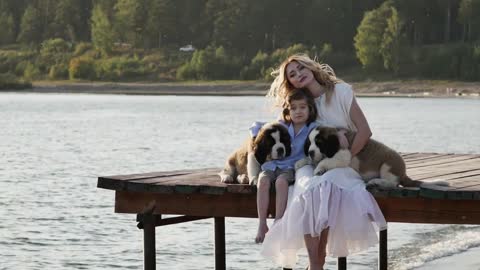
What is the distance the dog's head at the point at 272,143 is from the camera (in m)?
7.97

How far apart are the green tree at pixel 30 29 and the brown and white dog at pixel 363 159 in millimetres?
129772

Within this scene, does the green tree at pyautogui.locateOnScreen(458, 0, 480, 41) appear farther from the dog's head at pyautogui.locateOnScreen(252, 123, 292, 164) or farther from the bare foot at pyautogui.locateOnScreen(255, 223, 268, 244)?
the bare foot at pyautogui.locateOnScreen(255, 223, 268, 244)

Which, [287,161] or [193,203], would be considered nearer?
[287,161]

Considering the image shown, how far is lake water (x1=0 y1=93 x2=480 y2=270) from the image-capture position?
16234mm

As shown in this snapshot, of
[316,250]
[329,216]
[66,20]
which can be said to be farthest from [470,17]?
[329,216]

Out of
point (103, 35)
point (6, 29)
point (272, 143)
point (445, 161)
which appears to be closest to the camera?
point (272, 143)

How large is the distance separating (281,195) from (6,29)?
133290 millimetres

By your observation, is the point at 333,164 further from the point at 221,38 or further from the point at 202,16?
the point at 202,16

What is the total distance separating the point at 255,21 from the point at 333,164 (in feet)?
360

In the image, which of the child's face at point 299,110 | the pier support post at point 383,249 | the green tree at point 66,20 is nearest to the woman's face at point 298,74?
the child's face at point 299,110

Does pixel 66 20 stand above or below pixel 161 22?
above

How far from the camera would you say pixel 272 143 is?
7.97 meters

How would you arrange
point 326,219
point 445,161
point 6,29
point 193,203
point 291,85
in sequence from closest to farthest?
point 326,219
point 291,85
point 193,203
point 445,161
point 6,29

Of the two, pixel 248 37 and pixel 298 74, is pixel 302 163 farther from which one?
pixel 248 37
